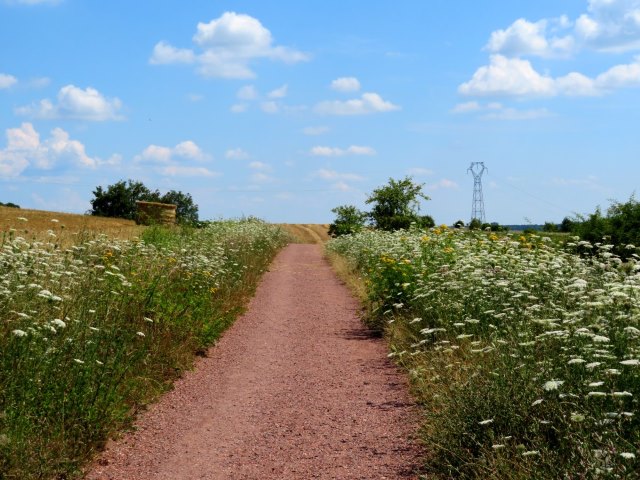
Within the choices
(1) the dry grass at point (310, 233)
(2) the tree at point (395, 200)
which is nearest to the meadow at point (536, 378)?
(2) the tree at point (395, 200)

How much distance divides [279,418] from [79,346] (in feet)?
7.57

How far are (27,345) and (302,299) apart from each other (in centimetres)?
1218

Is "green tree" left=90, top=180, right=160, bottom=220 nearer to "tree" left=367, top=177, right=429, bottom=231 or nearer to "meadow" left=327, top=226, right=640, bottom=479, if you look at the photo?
"tree" left=367, top=177, right=429, bottom=231

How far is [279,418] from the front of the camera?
25.6ft

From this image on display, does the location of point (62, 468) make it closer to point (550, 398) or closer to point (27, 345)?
point (27, 345)

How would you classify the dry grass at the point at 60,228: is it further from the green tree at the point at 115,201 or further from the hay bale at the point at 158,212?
the green tree at the point at 115,201

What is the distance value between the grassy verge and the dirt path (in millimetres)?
330

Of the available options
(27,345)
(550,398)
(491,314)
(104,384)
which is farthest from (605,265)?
(27,345)

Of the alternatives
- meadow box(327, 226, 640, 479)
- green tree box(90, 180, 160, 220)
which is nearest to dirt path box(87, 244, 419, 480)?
meadow box(327, 226, 640, 479)

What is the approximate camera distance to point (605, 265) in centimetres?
863

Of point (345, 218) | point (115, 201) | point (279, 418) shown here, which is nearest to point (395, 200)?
point (345, 218)

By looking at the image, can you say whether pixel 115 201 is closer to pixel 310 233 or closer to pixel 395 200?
pixel 310 233

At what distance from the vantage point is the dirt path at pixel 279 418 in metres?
6.34

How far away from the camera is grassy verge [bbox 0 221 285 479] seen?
586 centimetres
